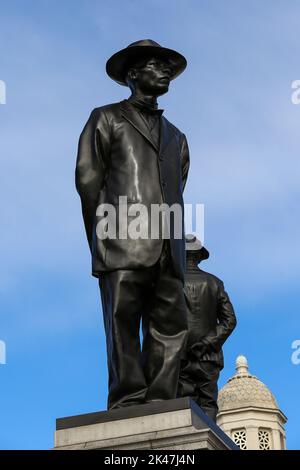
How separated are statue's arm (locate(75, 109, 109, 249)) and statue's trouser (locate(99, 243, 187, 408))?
56 centimetres

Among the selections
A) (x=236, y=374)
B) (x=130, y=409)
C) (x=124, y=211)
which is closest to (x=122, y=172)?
(x=124, y=211)

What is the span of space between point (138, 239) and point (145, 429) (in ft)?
5.02

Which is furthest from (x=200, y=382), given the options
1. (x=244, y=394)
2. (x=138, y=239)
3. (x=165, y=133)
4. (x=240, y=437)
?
(x=244, y=394)

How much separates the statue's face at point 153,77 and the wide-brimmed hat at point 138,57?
0.06 meters

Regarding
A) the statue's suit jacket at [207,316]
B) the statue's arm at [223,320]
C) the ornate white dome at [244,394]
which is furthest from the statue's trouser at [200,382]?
the ornate white dome at [244,394]

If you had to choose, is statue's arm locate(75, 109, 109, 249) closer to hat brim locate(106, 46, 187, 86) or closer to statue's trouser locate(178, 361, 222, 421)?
hat brim locate(106, 46, 187, 86)

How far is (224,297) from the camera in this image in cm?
1338

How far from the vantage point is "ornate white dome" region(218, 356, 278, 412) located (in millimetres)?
31845

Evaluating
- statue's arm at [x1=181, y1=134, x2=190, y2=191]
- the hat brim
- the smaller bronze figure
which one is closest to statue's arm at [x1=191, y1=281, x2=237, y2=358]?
the smaller bronze figure

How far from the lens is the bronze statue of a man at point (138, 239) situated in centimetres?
855

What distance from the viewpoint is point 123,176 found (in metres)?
8.89

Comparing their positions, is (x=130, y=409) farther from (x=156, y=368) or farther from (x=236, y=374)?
(x=236, y=374)
